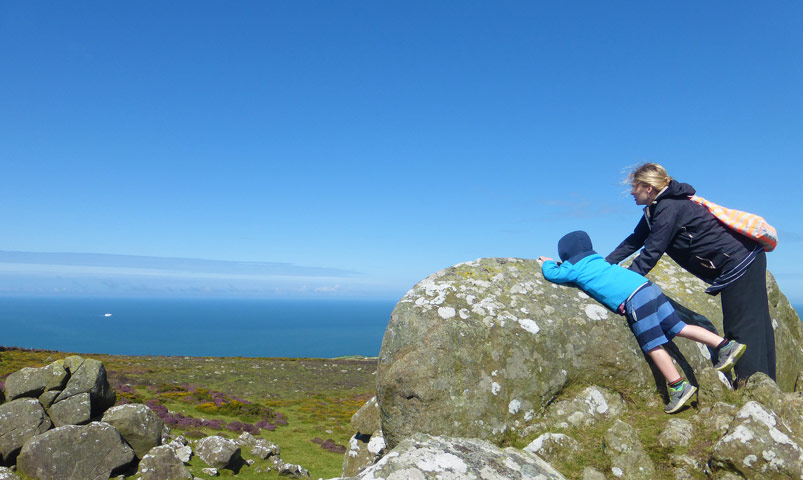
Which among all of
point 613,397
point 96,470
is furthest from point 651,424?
point 96,470

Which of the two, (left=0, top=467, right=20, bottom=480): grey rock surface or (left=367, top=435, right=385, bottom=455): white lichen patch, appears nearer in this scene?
(left=367, top=435, right=385, bottom=455): white lichen patch

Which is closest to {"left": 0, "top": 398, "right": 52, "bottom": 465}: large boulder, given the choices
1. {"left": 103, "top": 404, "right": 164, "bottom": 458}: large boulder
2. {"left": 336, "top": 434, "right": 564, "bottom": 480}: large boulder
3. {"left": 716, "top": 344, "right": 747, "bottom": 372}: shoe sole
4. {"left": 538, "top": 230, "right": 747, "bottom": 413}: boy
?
{"left": 103, "top": 404, "right": 164, "bottom": 458}: large boulder

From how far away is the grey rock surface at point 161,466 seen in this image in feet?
59.0

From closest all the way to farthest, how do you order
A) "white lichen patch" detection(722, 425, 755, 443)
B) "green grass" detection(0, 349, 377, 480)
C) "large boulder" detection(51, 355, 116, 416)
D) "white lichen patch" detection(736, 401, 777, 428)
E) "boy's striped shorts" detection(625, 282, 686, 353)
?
"white lichen patch" detection(722, 425, 755, 443) → "white lichen patch" detection(736, 401, 777, 428) → "boy's striped shorts" detection(625, 282, 686, 353) → "large boulder" detection(51, 355, 116, 416) → "green grass" detection(0, 349, 377, 480)

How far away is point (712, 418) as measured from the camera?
6.01 meters

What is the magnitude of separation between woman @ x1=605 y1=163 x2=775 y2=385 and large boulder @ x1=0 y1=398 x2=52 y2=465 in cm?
2429

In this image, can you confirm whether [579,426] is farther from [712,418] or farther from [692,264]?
[692,264]

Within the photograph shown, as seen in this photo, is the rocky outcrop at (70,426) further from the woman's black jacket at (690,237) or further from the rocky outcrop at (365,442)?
the woman's black jacket at (690,237)

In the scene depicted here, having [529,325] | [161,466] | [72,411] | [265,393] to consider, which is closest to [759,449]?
[529,325]

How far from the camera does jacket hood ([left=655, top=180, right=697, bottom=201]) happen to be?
23.4 ft

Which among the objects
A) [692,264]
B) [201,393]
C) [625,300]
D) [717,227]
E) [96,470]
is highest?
[717,227]

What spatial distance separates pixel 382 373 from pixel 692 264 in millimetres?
5509

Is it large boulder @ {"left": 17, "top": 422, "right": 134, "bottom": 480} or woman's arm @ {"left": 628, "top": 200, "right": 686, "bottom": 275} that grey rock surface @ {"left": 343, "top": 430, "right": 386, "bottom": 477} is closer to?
woman's arm @ {"left": 628, "top": 200, "right": 686, "bottom": 275}

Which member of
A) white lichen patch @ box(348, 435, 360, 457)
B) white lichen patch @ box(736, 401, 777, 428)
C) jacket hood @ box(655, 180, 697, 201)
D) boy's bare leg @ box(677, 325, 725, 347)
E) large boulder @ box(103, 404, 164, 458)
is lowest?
large boulder @ box(103, 404, 164, 458)
